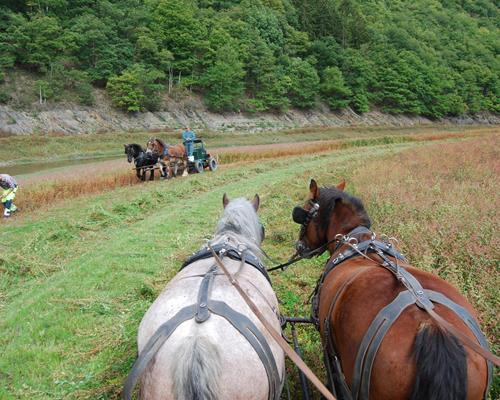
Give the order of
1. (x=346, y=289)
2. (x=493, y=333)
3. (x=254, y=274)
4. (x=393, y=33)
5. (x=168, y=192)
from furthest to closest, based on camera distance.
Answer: (x=393, y=33) < (x=168, y=192) < (x=493, y=333) < (x=254, y=274) < (x=346, y=289)

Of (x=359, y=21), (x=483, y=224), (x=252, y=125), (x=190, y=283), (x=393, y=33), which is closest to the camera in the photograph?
(x=190, y=283)

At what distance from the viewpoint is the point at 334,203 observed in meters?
4.31

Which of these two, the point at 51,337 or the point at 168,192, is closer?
the point at 51,337

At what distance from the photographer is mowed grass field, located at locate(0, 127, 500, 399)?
416cm

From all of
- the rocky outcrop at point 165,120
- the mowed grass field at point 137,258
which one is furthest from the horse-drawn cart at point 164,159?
the rocky outcrop at point 165,120

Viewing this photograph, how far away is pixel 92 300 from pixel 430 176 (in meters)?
8.60

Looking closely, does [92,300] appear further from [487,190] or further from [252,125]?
[252,125]

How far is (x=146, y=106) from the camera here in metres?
45.0

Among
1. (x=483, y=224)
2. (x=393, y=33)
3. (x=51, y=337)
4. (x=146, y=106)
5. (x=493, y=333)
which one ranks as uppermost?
(x=393, y=33)

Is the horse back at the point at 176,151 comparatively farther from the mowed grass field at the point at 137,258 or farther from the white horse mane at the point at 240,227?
the white horse mane at the point at 240,227

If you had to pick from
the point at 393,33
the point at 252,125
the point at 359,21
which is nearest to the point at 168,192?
the point at 252,125

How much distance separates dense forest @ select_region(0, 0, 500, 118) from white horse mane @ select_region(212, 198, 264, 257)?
1533 inches

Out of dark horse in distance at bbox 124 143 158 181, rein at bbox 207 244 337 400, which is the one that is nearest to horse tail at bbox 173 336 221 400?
rein at bbox 207 244 337 400

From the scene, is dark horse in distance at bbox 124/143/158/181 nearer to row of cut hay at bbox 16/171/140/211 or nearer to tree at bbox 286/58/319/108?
row of cut hay at bbox 16/171/140/211
